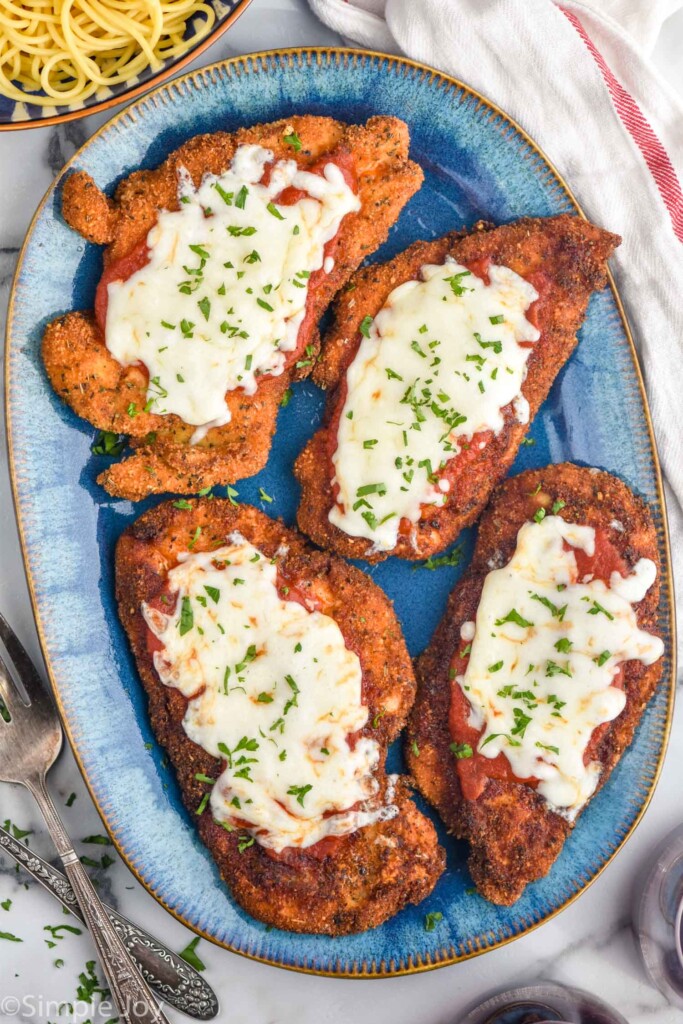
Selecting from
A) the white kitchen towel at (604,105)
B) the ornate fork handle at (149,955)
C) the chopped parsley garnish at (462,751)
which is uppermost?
the white kitchen towel at (604,105)

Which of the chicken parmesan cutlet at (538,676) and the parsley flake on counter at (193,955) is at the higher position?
the chicken parmesan cutlet at (538,676)

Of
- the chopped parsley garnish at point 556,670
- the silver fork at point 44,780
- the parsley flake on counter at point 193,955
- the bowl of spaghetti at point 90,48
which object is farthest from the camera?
the parsley flake on counter at point 193,955

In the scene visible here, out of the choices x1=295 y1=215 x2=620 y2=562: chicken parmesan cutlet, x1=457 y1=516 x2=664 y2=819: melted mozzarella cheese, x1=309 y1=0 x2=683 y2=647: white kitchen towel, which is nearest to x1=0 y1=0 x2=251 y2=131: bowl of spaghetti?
x1=309 y1=0 x2=683 y2=647: white kitchen towel

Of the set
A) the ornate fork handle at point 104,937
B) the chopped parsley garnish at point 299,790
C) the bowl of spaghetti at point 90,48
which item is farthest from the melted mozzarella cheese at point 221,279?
the ornate fork handle at point 104,937

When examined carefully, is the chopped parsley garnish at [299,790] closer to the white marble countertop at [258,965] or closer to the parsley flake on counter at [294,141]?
the white marble countertop at [258,965]

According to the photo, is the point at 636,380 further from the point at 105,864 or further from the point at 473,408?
the point at 105,864

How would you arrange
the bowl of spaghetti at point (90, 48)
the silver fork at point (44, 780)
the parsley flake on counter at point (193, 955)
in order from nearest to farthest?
1. the bowl of spaghetti at point (90, 48)
2. the silver fork at point (44, 780)
3. the parsley flake on counter at point (193, 955)
